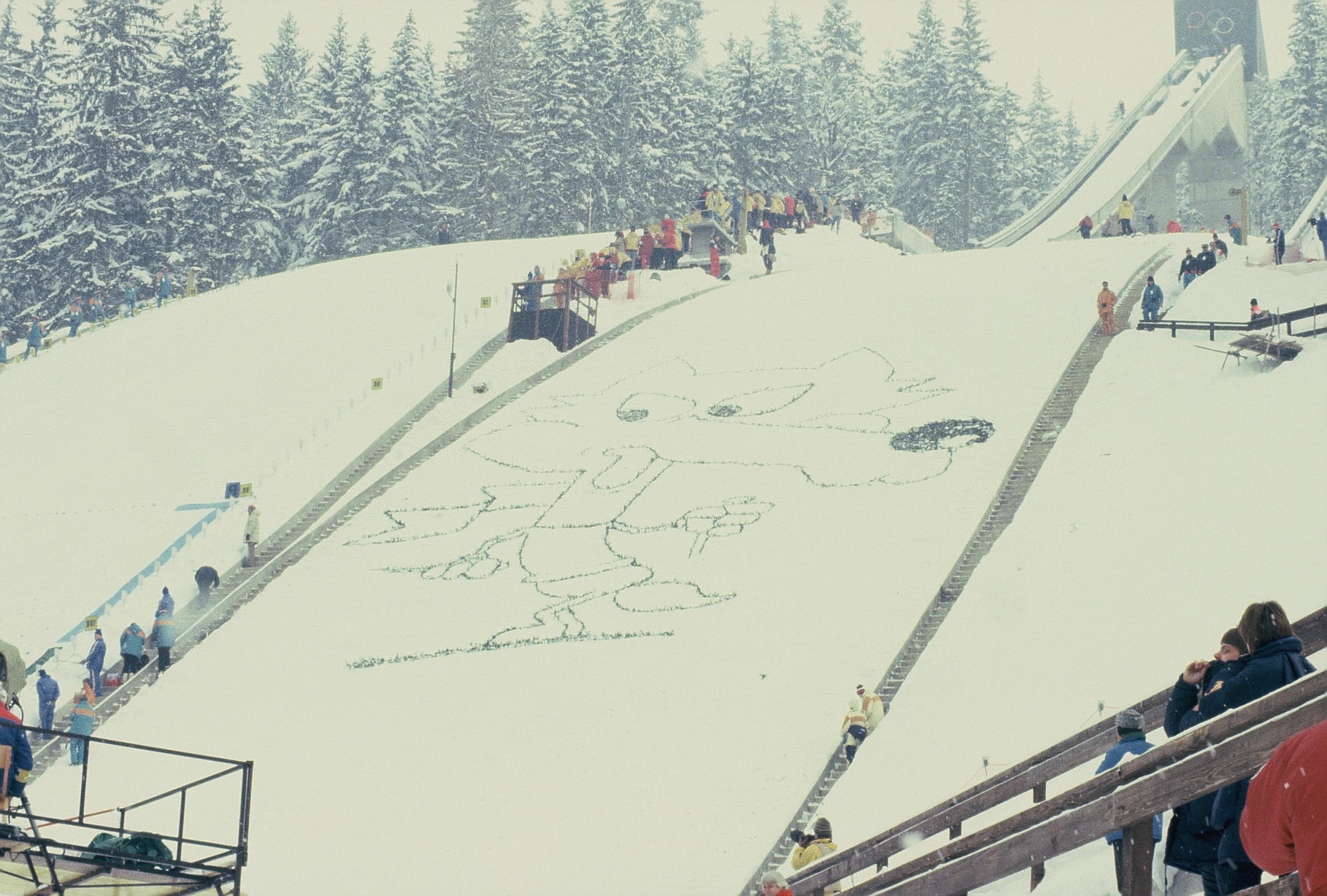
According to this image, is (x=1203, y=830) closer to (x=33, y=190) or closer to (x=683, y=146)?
(x=33, y=190)

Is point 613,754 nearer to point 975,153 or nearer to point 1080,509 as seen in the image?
point 1080,509

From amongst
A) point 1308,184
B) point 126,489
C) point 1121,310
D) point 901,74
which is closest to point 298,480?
point 126,489

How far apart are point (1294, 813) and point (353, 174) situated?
58.4 meters

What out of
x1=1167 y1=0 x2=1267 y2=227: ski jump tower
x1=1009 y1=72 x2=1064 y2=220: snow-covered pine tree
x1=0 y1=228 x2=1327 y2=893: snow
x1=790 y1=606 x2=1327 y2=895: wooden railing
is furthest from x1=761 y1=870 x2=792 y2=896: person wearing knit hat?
x1=1009 y1=72 x2=1064 y2=220: snow-covered pine tree

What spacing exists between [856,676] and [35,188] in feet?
150

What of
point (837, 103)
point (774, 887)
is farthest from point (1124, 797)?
point (837, 103)

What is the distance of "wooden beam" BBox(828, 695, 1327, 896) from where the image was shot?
13.5 feet

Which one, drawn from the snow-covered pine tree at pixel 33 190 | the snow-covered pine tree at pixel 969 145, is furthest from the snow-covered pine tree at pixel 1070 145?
the snow-covered pine tree at pixel 33 190

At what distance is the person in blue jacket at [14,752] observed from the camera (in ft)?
22.4

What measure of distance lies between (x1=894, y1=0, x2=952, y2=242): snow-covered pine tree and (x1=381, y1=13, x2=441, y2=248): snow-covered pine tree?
25040 mm

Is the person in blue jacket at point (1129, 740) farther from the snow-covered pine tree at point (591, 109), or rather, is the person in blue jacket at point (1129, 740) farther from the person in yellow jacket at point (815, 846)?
the snow-covered pine tree at point (591, 109)

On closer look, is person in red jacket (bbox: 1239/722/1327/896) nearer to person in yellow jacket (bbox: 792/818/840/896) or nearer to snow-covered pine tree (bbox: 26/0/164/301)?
person in yellow jacket (bbox: 792/818/840/896)

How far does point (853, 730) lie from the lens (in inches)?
608

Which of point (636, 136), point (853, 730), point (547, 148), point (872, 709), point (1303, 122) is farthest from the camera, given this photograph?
point (1303, 122)
